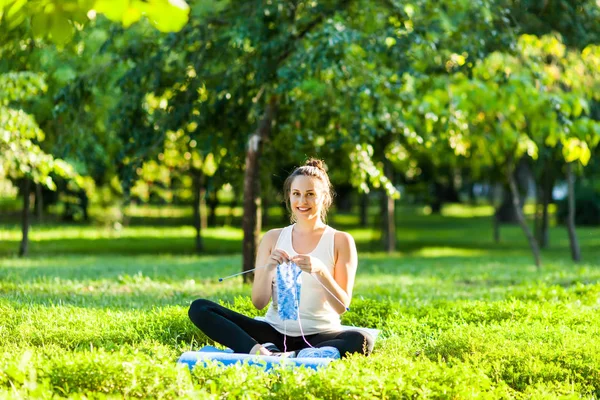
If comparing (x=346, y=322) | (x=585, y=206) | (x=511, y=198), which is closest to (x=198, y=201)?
(x=346, y=322)

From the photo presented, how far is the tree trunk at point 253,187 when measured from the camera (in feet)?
35.5

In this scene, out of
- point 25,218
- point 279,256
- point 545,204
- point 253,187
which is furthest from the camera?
point 545,204

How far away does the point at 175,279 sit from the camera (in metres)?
12.2

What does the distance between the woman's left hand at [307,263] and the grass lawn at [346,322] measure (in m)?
0.63

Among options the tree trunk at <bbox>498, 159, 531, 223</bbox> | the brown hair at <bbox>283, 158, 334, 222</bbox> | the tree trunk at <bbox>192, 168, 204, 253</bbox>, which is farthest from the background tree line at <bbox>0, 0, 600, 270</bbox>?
the tree trunk at <bbox>498, 159, 531, 223</bbox>

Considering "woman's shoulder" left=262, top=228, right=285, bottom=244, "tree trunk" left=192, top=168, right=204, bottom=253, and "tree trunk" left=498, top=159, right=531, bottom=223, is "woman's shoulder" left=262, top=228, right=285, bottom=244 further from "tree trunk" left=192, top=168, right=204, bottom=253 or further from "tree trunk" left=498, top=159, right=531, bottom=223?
"tree trunk" left=498, top=159, right=531, bottom=223

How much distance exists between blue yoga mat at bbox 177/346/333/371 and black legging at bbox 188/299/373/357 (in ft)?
1.21

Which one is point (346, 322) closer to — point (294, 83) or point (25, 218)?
point (294, 83)

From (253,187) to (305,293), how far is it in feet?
A: 16.3

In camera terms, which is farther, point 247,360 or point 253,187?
point 253,187

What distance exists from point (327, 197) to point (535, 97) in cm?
738

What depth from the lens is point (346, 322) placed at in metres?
7.65

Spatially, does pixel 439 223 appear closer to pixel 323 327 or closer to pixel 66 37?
pixel 323 327

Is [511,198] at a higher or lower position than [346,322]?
higher
